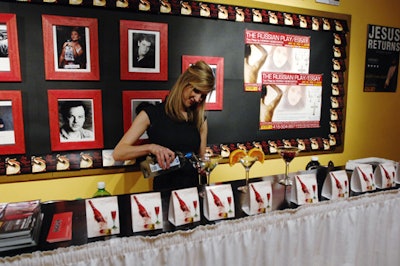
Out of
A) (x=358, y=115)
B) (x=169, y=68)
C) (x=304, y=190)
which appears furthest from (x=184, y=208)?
(x=358, y=115)

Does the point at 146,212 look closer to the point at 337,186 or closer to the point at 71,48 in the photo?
the point at 337,186

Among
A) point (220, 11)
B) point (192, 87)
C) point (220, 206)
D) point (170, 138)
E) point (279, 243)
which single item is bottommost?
point (279, 243)

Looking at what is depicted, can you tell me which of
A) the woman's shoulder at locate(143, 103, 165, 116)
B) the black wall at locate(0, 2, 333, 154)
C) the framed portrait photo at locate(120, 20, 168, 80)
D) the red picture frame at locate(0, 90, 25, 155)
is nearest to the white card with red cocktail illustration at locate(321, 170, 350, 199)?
the woman's shoulder at locate(143, 103, 165, 116)

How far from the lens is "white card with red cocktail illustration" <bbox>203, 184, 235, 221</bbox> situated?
1038 mm

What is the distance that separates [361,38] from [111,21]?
2.46 metres

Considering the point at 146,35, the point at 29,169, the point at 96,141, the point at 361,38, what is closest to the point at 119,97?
the point at 96,141

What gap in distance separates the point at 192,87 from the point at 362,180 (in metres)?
1.00

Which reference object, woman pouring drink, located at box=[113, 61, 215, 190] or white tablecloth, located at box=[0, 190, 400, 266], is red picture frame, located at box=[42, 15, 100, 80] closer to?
woman pouring drink, located at box=[113, 61, 215, 190]

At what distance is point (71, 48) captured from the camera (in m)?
2.00

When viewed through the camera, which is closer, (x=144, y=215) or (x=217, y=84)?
(x=144, y=215)

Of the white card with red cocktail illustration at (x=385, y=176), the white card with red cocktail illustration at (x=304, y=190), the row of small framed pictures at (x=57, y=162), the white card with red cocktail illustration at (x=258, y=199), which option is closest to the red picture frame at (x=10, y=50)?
the row of small framed pictures at (x=57, y=162)

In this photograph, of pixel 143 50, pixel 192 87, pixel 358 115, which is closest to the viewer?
pixel 192 87

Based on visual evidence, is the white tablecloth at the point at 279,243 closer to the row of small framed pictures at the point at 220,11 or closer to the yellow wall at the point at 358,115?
the yellow wall at the point at 358,115

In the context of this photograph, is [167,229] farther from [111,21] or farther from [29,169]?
[111,21]
